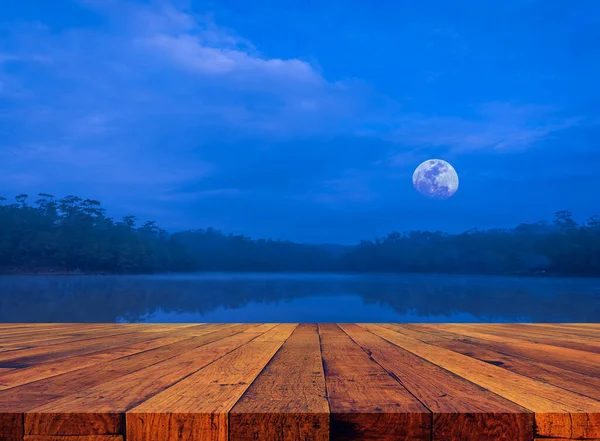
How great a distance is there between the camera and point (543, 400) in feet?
2.64

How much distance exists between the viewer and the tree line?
31531 mm

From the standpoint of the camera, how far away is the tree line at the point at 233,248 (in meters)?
31.5

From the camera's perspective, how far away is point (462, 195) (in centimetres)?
10200

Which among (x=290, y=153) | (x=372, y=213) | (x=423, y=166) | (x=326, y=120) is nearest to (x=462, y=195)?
(x=372, y=213)

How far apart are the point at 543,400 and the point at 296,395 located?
1.49 ft

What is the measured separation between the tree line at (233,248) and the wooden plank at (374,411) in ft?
111

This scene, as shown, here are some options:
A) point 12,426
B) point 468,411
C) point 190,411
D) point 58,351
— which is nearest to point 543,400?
A: point 468,411

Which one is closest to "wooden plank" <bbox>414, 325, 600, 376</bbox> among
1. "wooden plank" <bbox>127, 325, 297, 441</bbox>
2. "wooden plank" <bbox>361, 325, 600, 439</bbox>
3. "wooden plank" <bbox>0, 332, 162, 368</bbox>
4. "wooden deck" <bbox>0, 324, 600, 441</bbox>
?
"wooden deck" <bbox>0, 324, 600, 441</bbox>

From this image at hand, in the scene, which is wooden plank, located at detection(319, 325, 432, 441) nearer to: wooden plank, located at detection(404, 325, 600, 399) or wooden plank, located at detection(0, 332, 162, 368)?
wooden plank, located at detection(404, 325, 600, 399)

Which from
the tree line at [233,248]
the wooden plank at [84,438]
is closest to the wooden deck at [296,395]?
the wooden plank at [84,438]

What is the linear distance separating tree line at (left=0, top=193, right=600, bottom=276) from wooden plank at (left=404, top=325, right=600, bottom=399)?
109 feet

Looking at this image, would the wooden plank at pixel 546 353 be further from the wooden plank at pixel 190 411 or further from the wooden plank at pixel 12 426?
the wooden plank at pixel 12 426

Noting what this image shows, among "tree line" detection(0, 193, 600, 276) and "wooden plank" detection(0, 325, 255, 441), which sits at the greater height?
"tree line" detection(0, 193, 600, 276)

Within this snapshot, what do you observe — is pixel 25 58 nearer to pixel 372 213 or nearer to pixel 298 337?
pixel 372 213
